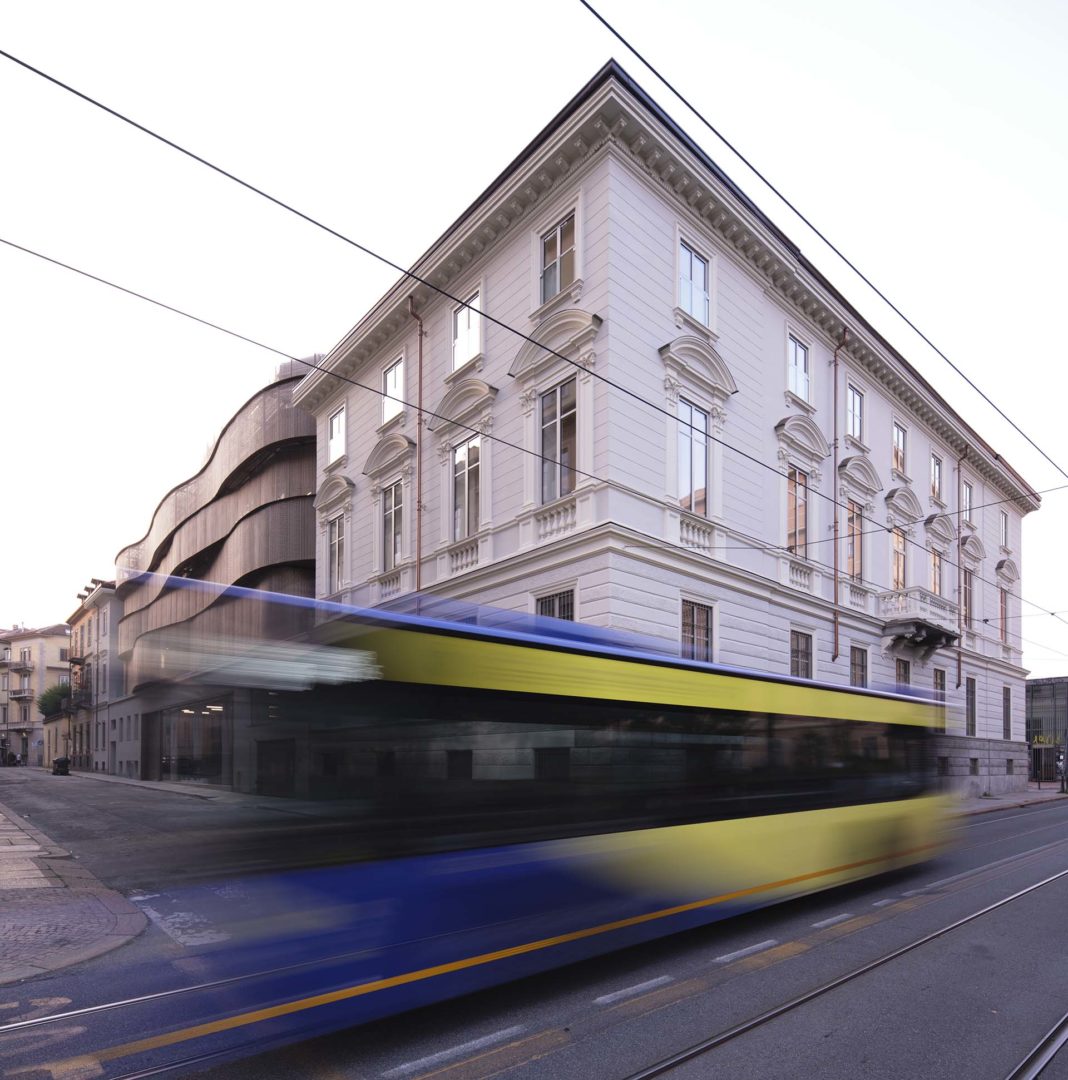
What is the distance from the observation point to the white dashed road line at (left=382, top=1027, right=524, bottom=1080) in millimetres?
4887

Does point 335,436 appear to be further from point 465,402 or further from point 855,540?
point 855,540

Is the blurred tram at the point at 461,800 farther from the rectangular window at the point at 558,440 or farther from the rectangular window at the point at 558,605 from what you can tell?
the rectangular window at the point at 558,440

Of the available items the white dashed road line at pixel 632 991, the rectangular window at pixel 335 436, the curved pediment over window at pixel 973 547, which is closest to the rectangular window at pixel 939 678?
the curved pediment over window at pixel 973 547

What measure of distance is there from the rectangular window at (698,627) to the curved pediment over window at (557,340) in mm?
5810

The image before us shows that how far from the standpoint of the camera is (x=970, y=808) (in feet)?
82.8

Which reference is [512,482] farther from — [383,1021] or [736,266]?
[383,1021]

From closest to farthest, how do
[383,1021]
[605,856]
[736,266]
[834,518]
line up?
[383,1021] → [605,856] → [736,266] → [834,518]

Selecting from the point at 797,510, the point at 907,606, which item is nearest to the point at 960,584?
the point at 907,606

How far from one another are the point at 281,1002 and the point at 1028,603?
4060 cm

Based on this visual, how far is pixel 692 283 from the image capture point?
18781 millimetres

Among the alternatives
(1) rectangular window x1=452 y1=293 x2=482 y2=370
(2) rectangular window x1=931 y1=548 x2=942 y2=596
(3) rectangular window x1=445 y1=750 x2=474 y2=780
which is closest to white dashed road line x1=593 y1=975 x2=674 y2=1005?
(3) rectangular window x1=445 y1=750 x2=474 y2=780

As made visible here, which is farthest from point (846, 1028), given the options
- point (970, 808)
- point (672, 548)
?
point (970, 808)

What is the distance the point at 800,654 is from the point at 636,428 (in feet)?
27.5

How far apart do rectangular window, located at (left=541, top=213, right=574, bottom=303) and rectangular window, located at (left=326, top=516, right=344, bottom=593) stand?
1145 centimetres
